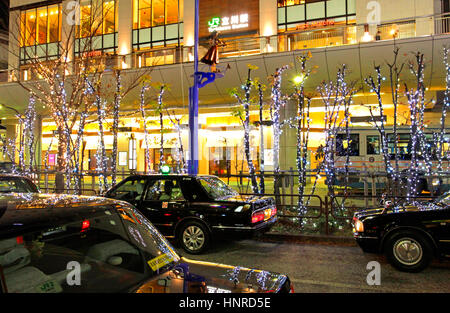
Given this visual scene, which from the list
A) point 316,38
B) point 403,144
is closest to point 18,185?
point 403,144

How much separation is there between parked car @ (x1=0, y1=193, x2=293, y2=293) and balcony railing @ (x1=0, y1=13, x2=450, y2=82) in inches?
627

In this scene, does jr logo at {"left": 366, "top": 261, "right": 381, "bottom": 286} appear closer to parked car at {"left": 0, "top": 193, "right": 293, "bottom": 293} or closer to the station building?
parked car at {"left": 0, "top": 193, "right": 293, "bottom": 293}

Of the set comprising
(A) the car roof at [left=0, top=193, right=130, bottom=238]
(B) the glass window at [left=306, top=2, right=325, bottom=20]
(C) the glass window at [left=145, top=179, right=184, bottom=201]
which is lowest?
(C) the glass window at [left=145, top=179, right=184, bottom=201]

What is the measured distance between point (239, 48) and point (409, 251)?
19.2 meters

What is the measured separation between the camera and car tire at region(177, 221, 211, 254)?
709 cm

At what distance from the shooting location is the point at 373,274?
582 centimetres

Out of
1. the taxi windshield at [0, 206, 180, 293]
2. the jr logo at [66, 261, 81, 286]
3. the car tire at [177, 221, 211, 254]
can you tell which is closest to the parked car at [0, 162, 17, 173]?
the car tire at [177, 221, 211, 254]

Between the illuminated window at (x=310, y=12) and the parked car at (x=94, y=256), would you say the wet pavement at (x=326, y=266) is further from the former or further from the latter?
the illuminated window at (x=310, y=12)

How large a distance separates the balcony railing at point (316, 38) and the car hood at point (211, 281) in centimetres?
1655

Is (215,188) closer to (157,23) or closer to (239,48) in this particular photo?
(239,48)

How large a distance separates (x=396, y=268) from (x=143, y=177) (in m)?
5.38

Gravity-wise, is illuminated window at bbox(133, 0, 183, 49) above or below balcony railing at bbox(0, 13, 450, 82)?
above

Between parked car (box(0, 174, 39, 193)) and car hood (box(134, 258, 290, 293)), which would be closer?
car hood (box(134, 258, 290, 293))

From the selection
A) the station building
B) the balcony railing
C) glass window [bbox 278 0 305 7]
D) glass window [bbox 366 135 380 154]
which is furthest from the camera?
glass window [bbox 278 0 305 7]
